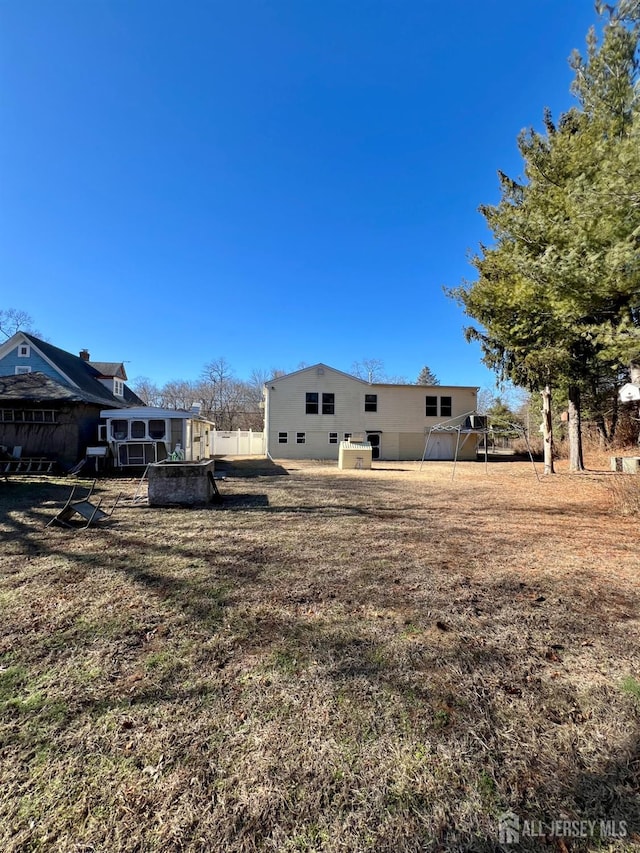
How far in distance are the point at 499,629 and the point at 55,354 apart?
2392 centimetres

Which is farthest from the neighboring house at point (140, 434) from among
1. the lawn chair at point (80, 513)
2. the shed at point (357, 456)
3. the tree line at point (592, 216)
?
the tree line at point (592, 216)

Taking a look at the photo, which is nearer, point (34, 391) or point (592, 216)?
point (592, 216)

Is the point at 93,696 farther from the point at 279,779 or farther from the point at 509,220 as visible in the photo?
the point at 509,220

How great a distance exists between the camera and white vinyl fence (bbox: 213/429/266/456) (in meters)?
28.0

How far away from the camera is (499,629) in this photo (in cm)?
296

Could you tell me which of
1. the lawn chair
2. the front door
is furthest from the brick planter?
the front door

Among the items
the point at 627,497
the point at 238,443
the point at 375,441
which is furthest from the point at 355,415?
the point at 627,497

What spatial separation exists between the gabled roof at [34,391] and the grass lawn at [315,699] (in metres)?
10.6

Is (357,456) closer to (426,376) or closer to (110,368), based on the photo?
(110,368)

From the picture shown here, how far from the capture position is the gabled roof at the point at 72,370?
18.8m

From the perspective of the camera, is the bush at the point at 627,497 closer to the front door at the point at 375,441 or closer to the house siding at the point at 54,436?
the house siding at the point at 54,436

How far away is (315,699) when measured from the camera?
84.2 inches

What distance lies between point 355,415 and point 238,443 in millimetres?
9819

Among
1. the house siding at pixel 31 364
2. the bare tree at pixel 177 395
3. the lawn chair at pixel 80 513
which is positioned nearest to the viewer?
the lawn chair at pixel 80 513
